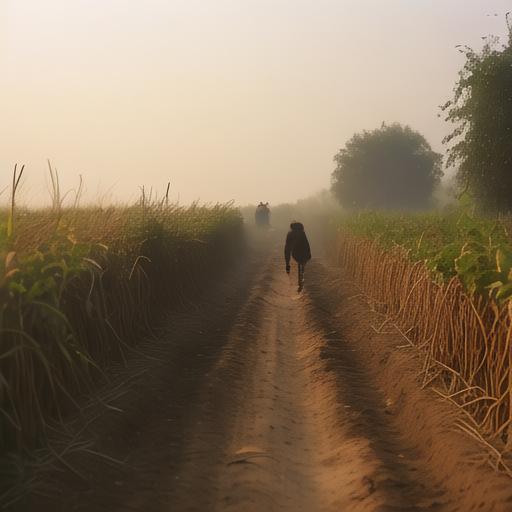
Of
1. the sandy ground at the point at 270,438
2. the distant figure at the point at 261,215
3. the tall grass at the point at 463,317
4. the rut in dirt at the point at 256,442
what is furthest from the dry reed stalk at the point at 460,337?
the distant figure at the point at 261,215

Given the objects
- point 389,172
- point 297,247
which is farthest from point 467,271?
point 389,172

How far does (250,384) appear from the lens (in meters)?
7.75

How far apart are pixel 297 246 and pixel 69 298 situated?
10.1 metres

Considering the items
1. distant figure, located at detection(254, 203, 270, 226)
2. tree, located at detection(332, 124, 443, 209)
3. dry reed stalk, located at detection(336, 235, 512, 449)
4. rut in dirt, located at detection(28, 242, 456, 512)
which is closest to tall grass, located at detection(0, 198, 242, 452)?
rut in dirt, located at detection(28, 242, 456, 512)

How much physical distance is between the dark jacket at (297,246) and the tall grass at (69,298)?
14.5ft

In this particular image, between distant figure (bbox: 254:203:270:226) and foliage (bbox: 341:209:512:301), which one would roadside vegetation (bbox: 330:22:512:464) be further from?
distant figure (bbox: 254:203:270:226)

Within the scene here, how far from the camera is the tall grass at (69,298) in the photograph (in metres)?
4.84

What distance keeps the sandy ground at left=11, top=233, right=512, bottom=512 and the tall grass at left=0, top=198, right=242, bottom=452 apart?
383mm

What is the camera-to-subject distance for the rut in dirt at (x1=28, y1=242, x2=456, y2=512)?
15.4 ft

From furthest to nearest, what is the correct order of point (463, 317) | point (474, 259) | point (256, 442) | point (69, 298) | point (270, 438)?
point (463, 317)
point (69, 298)
point (474, 259)
point (270, 438)
point (256, 442)

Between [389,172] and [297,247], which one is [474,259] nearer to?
[297,247]

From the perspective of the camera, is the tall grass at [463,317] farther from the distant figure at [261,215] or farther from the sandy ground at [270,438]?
the distant figure at [261,215]

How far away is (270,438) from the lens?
19.6ft

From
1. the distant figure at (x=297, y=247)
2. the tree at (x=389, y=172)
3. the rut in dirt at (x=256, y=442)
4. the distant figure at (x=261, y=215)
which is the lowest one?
the rut in dirt at (x=256, y=442)
